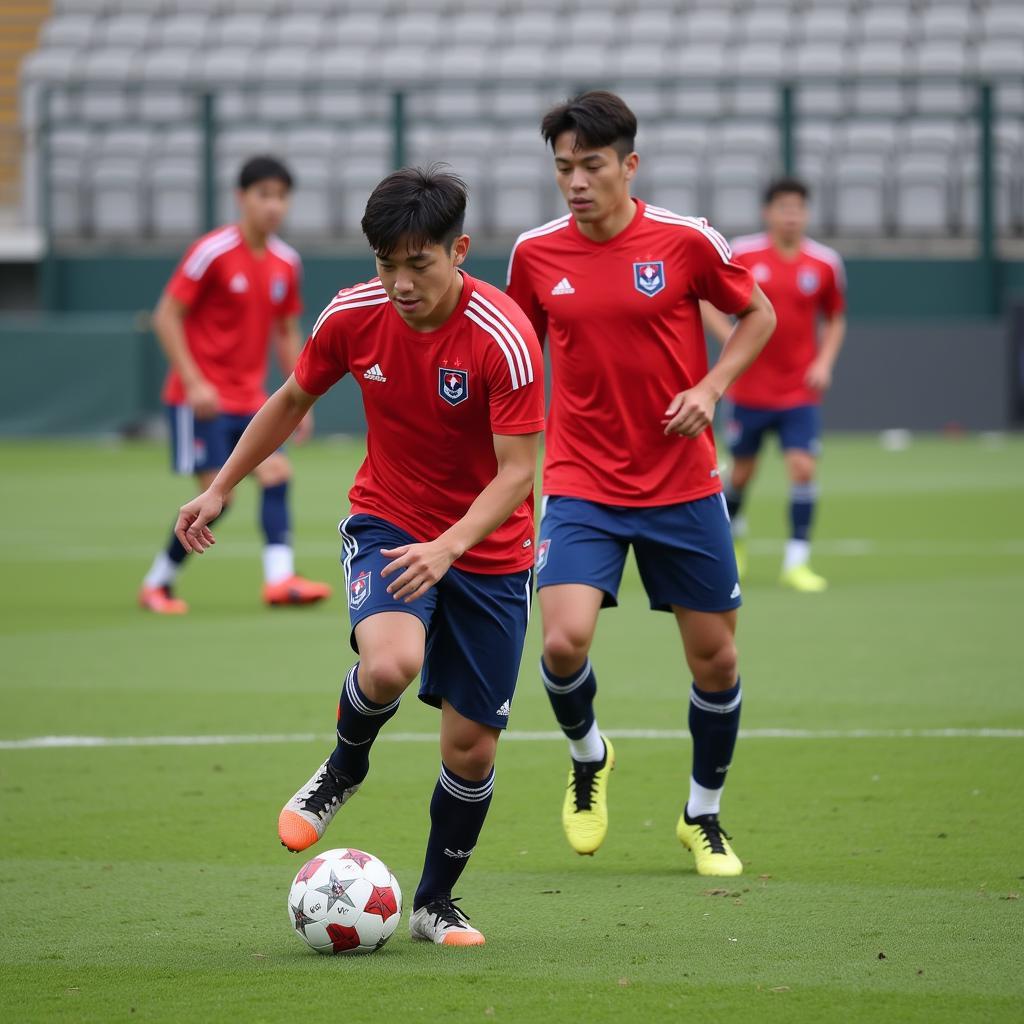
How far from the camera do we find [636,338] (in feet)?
18.7

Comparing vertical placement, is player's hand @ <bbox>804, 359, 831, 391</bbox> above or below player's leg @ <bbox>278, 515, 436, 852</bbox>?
below

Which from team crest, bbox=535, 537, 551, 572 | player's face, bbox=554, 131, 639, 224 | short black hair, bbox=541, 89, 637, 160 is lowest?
team crest, bbox=535, 537, 551, 572

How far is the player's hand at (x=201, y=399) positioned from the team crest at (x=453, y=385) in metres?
6.09

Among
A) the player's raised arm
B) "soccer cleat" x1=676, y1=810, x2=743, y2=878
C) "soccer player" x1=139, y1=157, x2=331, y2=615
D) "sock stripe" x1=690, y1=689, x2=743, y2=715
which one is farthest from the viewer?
"soccer player" x1=139, y1=157, x2=331, y2=615

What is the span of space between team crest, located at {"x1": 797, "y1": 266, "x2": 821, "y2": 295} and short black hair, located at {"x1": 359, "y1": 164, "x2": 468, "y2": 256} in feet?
26.4

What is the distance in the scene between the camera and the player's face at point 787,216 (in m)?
12.0

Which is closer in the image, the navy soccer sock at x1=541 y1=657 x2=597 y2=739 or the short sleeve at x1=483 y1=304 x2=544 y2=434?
the short sleeve at x1=483 y1=304 x2=544 y2=434

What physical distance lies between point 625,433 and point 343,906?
1898 millimetres

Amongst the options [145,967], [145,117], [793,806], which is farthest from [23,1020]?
[145,117]

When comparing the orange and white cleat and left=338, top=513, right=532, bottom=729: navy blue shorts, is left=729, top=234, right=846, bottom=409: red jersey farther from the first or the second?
left=338, top=513, right=532, bottom=729: navy blue shorts

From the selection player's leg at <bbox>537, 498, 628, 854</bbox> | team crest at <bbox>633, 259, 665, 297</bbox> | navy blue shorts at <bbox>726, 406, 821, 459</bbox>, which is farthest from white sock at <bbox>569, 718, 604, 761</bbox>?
navy blue shorts at <bbox>726, 406, 821, 459</bbox>

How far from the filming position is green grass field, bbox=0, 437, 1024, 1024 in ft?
13.7

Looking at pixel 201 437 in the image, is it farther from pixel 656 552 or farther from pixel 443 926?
pixel 443 926

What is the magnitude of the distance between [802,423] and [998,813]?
6250 millimetres
